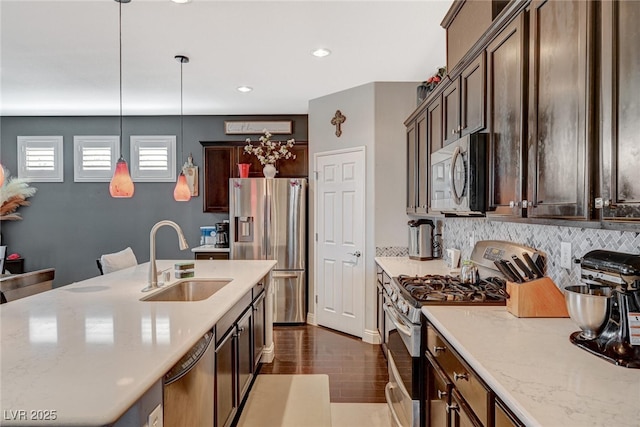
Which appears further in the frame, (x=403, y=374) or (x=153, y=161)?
(x=153, y=161)

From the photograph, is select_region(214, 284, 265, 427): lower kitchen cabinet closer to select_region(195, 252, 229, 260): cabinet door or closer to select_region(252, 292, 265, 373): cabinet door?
select_region(252, 292, 265, 373): cabinet door

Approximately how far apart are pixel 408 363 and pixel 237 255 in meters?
3.15

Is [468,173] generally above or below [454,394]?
above

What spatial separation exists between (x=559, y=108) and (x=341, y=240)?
3.20m

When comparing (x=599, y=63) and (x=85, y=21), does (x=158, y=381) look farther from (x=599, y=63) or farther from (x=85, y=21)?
(x=85, y=21)

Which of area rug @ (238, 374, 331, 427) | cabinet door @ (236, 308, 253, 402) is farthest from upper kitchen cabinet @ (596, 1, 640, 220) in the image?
area rug @ (238, 374, 331, 427)

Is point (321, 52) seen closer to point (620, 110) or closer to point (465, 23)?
point (465, 23)

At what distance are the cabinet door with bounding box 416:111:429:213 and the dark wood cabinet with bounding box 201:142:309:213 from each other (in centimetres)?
212

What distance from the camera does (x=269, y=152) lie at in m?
5.18

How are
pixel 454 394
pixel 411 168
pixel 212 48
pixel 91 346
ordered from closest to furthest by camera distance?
pixel 91 346 → pixel 454 394 → pixel 212 48 → pixel 411 168

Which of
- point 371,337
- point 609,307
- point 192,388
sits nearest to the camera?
point 609,307

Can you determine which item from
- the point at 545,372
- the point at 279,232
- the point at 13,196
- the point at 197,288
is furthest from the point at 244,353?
the point at 13,196

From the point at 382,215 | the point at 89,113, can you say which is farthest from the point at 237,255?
the point at 89,113

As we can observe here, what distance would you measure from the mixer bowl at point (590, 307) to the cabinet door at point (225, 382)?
1.61 metres
